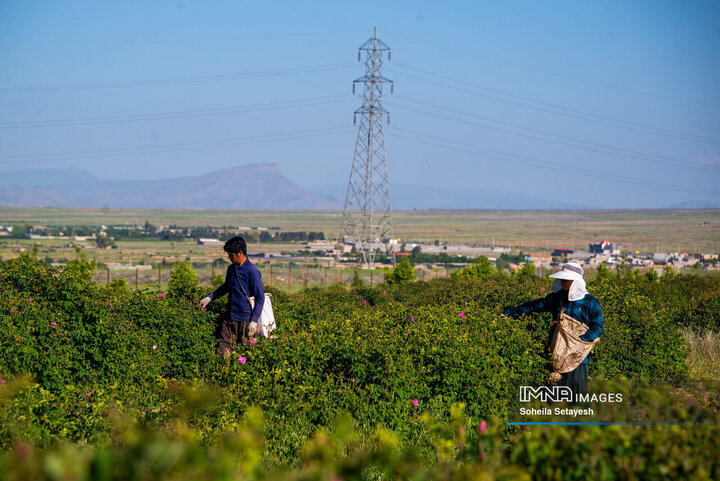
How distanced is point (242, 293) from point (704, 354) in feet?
24.1

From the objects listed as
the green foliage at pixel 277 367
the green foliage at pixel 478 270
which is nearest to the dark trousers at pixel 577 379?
the green foliage at pixel 277 367

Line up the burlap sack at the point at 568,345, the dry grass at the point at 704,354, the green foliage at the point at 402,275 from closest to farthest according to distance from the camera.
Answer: the burlap sack at the point at 568,345, the dry grass at the point at 704,354, the green foliage at the point at 402,275

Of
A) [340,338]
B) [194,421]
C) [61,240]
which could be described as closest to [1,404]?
[194,421]

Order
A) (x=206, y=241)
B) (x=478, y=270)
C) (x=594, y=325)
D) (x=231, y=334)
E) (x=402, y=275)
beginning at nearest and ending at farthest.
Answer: (x=594, y=325), (x=231, y=334), (x=478, y=270), (x=402, y=275), (x=206, y=241)

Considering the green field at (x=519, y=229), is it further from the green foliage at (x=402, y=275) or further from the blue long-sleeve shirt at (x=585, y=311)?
the blue long-sleeve shirt at (x=585, y=311)

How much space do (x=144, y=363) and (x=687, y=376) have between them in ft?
21.7

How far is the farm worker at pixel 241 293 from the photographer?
8.33 metres

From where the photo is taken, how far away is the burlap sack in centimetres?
679

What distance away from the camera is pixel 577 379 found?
6.86 m

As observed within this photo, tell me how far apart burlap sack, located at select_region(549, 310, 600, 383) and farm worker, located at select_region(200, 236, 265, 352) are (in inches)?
121

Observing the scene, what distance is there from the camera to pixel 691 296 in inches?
646

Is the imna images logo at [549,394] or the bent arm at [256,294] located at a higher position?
the bent arm at [256,294]

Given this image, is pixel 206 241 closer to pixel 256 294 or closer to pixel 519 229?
pixel 519 229

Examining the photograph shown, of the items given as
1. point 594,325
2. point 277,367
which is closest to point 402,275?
point 277,367
